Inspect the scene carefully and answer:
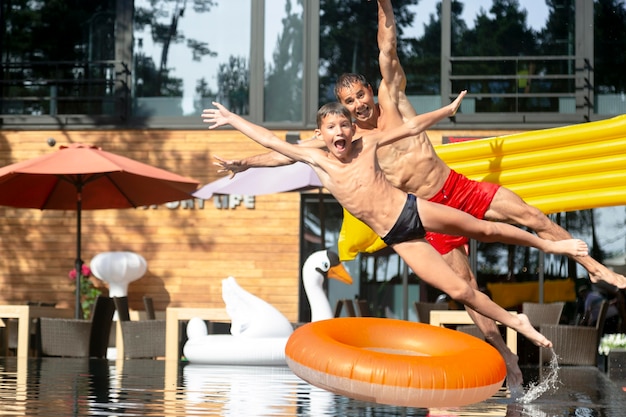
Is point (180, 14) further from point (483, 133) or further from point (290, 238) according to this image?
point (483, 133)

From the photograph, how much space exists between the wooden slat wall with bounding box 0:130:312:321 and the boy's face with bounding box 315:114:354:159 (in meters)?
8.34

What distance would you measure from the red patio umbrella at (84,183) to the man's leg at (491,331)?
4944 mm

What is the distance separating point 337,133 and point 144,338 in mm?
5678

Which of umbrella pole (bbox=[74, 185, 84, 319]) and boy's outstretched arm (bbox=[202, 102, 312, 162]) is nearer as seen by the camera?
boy's outstretched arm (bbox=[202, 102, 312, 162])

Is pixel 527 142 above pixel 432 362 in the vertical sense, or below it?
above

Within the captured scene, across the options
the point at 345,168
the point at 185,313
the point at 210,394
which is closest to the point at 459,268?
the point at 345,168

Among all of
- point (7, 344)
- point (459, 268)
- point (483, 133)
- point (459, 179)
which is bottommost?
point (7, 344)

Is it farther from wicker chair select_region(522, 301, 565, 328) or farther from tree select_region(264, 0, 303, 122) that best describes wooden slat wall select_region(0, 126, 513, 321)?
wicker chair select_region(522, 301, 565, 328)

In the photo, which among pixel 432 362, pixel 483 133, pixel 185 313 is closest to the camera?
pixel 432 362

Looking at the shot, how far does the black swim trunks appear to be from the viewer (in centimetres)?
608

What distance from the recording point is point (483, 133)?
14625 mm

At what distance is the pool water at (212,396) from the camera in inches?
231

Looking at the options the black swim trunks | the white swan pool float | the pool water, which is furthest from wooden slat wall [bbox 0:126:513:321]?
the black swim trunks

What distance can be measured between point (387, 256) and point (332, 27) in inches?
137
